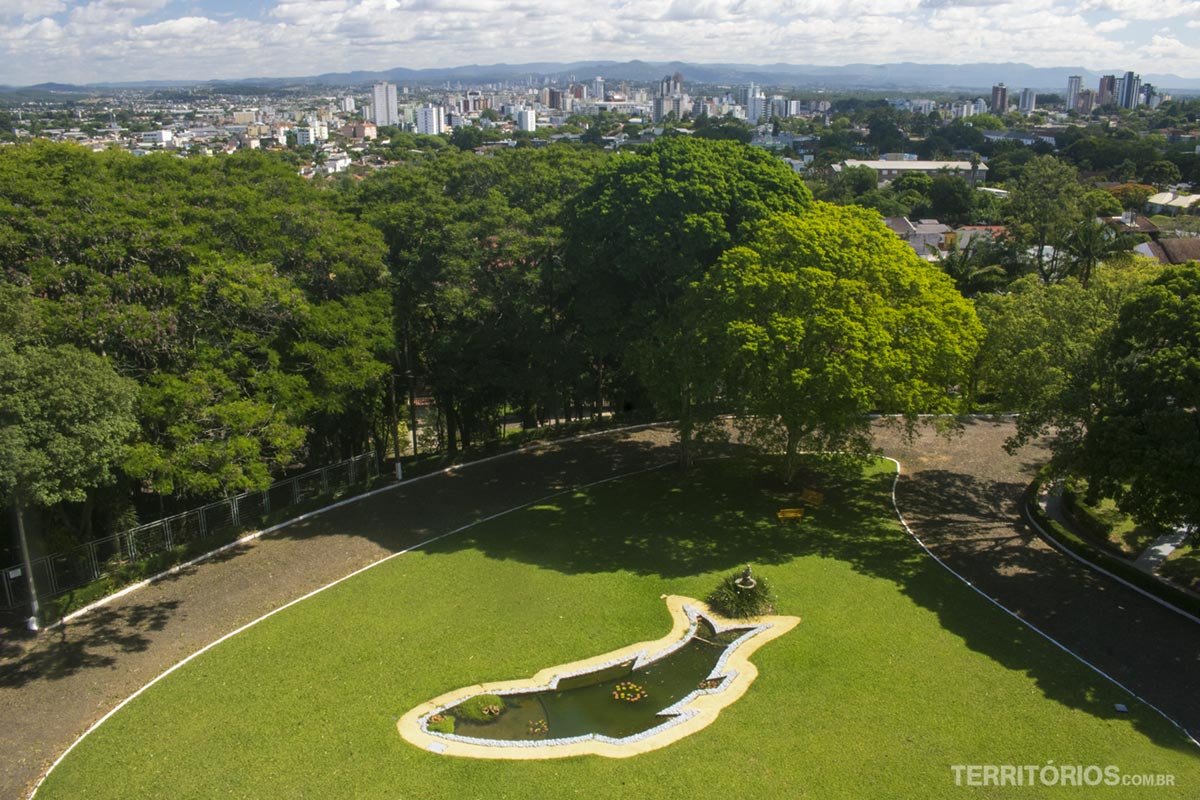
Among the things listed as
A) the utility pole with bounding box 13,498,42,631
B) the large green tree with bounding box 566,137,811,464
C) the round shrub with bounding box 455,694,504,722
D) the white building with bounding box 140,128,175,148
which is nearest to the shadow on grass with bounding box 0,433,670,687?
the utility pole with bounding box 13,498,42,631

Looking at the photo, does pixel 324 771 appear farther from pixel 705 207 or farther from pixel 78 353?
Answer: pixel 705 207

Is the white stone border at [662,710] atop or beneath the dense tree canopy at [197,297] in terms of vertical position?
beneath

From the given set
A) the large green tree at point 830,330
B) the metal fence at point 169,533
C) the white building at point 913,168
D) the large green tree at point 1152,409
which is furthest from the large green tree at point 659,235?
the white building at point 913,168

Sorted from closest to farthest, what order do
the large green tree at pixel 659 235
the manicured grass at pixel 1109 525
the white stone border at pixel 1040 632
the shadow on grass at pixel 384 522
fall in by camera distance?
the white stone border at pixel 1040 632
the shadow on grass at pixel 384 522
the manicured grass at pixel 1109 525
the large green tree at pixel 659 235

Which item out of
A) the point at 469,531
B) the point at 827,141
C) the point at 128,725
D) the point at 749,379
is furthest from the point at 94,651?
the point at 827,141

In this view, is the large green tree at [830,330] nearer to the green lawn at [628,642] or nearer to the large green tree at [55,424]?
the green lawn at [628,642]

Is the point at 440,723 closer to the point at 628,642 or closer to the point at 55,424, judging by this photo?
the point at 628,642
